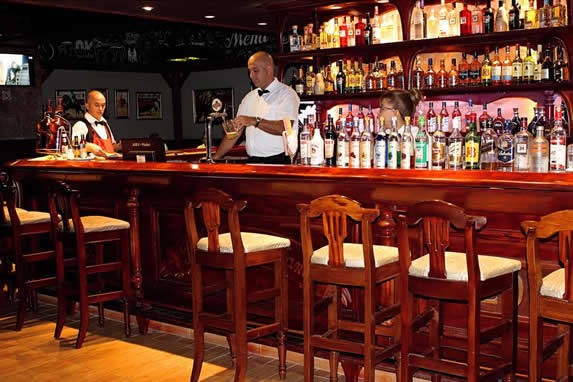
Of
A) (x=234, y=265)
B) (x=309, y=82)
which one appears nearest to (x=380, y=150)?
(x=234, y=265)

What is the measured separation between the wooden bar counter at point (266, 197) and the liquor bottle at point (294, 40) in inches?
107

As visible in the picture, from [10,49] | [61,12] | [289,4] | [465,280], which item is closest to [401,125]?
[465,280]

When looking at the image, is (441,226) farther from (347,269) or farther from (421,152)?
(421,152)

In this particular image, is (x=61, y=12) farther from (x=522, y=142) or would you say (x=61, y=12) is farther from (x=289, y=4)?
(x=522, y=142)

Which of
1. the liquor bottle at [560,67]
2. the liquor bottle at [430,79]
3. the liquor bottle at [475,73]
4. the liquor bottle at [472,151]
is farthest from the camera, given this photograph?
the liquor bottle at [430,79]

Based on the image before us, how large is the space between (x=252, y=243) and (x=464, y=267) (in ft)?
3.93

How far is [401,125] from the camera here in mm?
4422

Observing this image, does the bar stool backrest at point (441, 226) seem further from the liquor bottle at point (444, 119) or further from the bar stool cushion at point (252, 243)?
the liquor bottle at point (444, 119)

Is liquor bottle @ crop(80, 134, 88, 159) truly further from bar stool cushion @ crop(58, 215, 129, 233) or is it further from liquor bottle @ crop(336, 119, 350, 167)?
liquor bottle @ crop(336, 119, 350, 167)

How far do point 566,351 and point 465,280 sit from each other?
2.16ft

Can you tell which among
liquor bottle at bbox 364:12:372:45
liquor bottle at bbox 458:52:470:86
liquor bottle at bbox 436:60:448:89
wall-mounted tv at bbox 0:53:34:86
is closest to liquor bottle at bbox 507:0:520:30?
liquor bottle at bbox 458:52:470:86

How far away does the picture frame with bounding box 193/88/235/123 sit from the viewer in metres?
14.8

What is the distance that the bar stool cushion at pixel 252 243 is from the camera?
3.75 m

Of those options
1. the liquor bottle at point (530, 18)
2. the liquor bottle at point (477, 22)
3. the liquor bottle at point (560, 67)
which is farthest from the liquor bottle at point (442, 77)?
the liquor bottle at point (560, 67)
